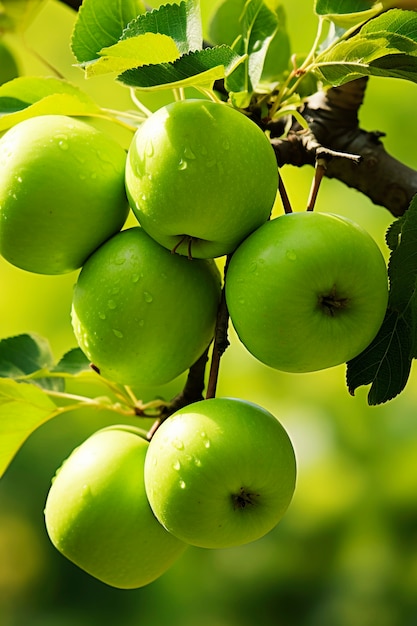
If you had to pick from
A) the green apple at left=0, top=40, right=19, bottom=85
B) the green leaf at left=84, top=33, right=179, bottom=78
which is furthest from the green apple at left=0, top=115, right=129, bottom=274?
the green apple at left=0, top=40, right=19, bottom=85

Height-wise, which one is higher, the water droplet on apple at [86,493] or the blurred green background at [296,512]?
the water droplet on apple at [86,493]

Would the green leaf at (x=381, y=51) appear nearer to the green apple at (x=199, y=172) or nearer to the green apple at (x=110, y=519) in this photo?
the green apple at (x=199, y=172)

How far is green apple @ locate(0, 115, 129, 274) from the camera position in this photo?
0.84 meters

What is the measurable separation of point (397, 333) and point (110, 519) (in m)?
0.39

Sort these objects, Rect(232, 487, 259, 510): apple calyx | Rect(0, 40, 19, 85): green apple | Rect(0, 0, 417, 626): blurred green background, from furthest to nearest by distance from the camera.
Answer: Rect(0, 0, 417, 626): blurred green background < Rect(0, 40, 19, 85): green apple < Rect(232, 487, 259, 510): apple calyx

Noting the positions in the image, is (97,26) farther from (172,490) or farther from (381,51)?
(172,490)

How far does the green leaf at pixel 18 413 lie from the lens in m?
1.05

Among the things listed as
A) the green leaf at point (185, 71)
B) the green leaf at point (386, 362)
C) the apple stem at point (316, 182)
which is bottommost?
the green leaf at point (386, 362)

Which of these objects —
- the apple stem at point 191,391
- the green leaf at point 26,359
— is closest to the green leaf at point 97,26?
the apple stem at point 191,391

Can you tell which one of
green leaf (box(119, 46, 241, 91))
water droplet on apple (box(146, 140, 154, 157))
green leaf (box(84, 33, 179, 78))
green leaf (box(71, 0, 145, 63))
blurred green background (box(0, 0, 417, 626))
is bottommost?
blurred green background (box(0, 0, 417, 626))

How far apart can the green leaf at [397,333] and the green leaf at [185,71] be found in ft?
0.86

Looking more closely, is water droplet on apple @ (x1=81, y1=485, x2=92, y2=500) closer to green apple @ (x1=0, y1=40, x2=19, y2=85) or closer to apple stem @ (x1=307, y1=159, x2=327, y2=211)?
apple stem @ (x1=307, y1=159, x2=327, y2=211)

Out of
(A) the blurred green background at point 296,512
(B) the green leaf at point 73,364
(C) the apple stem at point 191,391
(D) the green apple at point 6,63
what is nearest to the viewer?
(C) the apple stem at point 191,391

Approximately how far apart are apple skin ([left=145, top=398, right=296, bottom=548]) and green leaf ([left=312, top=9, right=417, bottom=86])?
1.22 ft
